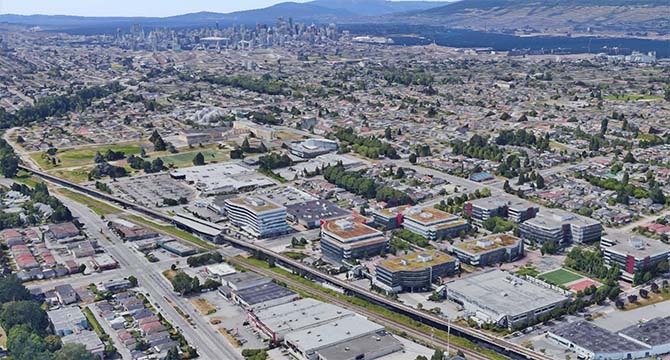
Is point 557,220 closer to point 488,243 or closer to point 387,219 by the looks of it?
point 488,243

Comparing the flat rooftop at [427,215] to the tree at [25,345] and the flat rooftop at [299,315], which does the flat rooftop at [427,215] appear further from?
the tree at [25,345]

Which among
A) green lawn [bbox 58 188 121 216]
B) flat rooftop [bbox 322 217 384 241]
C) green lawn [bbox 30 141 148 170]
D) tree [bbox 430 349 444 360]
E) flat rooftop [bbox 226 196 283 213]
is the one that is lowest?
green lawn [bbox 58 188 121 216]

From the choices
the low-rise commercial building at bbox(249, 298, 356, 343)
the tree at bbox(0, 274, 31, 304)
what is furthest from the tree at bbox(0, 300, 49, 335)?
the low-rise commercial building at bbox(249, 298, 356, 343)

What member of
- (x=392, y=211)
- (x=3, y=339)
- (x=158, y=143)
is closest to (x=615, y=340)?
(x=392, y=211)

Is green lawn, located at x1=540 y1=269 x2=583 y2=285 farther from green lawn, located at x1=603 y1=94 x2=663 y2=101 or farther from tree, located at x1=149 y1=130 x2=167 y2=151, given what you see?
green lawn, located at x1=603 y1=94 x2=663 y2=101

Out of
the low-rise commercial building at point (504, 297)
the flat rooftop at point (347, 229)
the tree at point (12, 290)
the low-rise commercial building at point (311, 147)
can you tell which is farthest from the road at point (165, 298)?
the low-rise commercial building at point (311, 147)

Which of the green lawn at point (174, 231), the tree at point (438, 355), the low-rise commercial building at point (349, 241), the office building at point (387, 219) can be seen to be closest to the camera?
the tree at point (438, 355)

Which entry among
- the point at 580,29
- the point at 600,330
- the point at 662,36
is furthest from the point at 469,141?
the point at 580,29
